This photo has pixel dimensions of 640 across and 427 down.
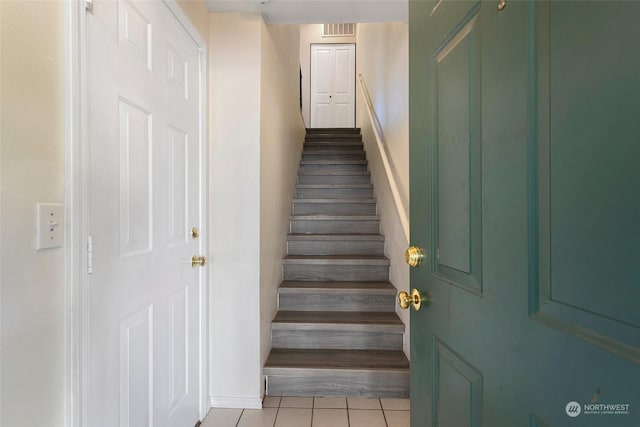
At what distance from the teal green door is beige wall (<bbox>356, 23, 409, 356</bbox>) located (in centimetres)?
133

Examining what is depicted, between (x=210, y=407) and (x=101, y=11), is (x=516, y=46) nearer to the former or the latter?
(x=101, y=11)

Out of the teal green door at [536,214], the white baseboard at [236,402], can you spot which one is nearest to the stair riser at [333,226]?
the white baseboard at [236,402]

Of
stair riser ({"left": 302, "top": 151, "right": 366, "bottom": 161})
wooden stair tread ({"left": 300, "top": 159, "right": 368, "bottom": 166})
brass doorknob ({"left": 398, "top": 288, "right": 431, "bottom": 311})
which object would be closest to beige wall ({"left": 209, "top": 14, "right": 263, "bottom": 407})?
brass doorknob ({"left": 398, "top": 288, "right": 431, "bottom": 311})

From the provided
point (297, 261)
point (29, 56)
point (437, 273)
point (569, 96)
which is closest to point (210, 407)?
point (297, 261)

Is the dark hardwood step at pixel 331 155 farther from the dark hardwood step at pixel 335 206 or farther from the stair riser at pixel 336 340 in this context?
the stair riser at pixel 336 340

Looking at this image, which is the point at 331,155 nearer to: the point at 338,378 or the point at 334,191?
the point at 334,191

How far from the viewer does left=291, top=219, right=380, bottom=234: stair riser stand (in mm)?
3061

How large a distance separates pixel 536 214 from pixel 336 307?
200 centimetres

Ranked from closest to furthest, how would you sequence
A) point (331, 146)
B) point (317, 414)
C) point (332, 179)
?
point (317, 414)
point (332, 179)
point (331, 146)

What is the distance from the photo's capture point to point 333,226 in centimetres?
309

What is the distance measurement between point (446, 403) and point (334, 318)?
1.46m

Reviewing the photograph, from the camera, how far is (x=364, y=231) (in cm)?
307

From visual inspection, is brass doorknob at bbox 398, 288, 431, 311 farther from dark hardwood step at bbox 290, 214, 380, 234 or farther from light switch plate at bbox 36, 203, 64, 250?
dark hardwood step at bbox 290, 214, 380, 234

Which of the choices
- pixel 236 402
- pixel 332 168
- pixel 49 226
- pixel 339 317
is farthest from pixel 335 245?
pixel 49 226
